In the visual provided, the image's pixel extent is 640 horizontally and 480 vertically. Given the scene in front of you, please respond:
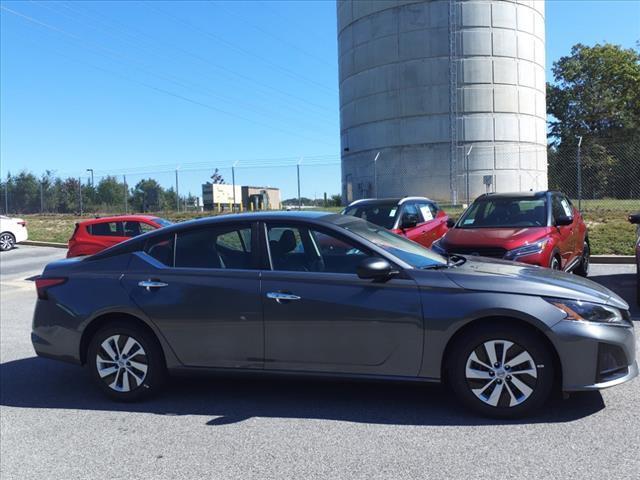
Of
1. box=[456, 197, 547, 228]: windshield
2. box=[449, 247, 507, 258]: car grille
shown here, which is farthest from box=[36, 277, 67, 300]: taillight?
box=[456, 197, 547, 228]: windshield

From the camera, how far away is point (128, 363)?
189 inches

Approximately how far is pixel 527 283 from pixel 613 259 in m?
9.68

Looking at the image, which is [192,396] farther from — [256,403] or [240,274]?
[240,274]

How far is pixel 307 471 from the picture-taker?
3463mm

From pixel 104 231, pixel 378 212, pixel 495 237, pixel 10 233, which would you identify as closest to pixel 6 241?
pixel 10 233

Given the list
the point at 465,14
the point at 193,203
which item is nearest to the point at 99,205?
the point at 193,203

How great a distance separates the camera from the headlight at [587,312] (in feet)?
13.0

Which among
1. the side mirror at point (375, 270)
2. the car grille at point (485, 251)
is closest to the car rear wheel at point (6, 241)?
the car grille at point (485, 251)

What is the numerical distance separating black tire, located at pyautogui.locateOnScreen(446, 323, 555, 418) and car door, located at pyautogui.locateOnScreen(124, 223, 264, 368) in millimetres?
1546

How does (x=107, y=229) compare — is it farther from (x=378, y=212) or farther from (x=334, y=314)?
(x=334, y=314)

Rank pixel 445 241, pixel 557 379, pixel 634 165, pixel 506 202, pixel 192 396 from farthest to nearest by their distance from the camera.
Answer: pixel 634 165 → pixel 506 202 → pixel 445 241 → pixel 192 396 → pixel 557 379

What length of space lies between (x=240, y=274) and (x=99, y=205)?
32987 mm

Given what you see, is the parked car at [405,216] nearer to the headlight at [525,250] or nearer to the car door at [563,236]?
the car door at [563,236]

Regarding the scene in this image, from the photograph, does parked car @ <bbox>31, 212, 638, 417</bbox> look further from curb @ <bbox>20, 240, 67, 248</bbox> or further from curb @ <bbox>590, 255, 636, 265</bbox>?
curb @ <bbox>20, 240, 67, 248</bbox>
